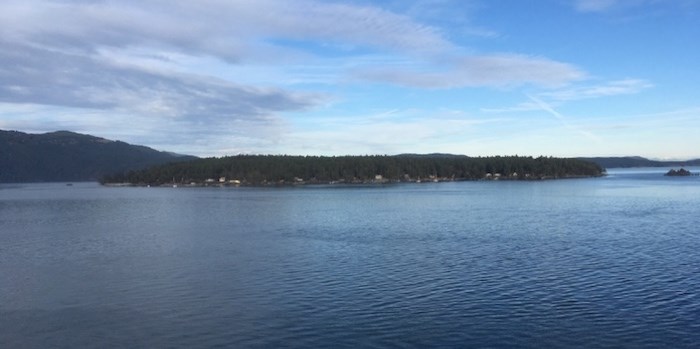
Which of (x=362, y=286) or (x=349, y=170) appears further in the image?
(x=349, y=170)

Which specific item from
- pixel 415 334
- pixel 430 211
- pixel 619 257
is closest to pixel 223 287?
pixel 415 334

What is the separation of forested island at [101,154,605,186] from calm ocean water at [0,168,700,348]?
350 ft

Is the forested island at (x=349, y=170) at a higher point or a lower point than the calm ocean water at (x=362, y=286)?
higher

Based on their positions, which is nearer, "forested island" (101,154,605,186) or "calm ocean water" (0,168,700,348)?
"calm ocean water" (0,168,700,348)

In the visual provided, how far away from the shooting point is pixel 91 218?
59.1m

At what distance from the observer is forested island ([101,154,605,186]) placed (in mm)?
152000

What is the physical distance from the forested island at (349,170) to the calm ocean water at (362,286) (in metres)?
107

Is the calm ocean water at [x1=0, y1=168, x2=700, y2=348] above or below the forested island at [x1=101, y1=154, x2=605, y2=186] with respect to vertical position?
below

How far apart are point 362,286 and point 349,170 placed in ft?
426

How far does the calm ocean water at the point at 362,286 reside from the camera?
17.4 m

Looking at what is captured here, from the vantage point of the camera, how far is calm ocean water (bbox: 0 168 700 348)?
57.1 ft

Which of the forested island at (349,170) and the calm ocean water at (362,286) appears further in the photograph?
the forested island at (349,170)

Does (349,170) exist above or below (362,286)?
above

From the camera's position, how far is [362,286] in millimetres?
23453
